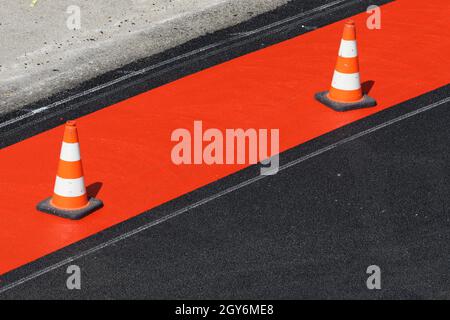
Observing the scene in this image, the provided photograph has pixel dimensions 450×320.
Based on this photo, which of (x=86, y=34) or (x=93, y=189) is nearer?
(x=93, y=189)

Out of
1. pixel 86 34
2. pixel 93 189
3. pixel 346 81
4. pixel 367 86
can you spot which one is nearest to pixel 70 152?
pixel 93 189

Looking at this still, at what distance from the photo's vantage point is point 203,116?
13219 millimetres

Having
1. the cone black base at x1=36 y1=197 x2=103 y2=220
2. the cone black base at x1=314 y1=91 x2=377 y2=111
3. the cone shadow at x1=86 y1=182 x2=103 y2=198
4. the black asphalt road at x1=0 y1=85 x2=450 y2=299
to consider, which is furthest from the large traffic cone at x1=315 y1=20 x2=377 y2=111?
the cone black base at x1=36 y1=197 x2=103 y2=220

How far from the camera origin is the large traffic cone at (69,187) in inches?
448

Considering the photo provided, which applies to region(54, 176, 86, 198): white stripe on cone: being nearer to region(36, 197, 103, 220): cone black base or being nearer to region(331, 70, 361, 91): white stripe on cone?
region(36, 197, 103, 220): cone black base

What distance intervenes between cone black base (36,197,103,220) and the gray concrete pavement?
2.29 m

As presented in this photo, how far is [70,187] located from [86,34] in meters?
4.05

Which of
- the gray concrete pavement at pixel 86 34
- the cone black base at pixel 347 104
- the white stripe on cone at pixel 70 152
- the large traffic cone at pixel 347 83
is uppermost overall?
the gray concrete pavement at pixel 86 34

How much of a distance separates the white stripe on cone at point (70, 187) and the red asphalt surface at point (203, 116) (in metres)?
0.21

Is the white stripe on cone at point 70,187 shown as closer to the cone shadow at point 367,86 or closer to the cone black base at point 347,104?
the cone black base at point 347,104

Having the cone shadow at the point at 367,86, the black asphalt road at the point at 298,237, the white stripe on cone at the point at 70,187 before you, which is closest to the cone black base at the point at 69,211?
the white stripe on cone at the point at 70,187

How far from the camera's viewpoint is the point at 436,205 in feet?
38.0

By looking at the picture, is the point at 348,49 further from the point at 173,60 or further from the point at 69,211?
the point at 69,211

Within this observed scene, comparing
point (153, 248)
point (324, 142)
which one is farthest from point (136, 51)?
point (153, 248)
